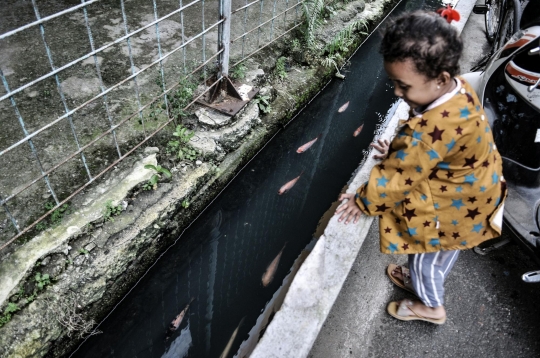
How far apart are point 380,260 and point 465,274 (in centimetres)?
62

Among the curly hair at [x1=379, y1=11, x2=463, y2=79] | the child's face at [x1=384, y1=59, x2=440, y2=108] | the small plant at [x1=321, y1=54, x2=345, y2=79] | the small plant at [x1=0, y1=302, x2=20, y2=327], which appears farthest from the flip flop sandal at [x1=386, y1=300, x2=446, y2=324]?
the small plant at [x1=321, y1=54, x2=345, y2=79]

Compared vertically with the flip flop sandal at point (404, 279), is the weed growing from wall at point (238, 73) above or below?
above

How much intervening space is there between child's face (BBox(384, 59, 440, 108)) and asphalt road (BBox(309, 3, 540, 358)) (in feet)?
4.75

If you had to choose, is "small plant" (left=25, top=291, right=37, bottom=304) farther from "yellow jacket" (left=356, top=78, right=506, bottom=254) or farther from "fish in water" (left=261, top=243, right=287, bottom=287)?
"yellow jacket" (left=356, top=78, right=506, bottom=254)

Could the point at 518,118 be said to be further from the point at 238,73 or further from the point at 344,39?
the point at 344,39

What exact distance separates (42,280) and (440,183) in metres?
2.26

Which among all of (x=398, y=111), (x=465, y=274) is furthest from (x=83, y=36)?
(x=465, y=274)

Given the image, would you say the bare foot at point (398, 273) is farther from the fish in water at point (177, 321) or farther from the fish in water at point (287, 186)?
the fish in water at point (177, 321)

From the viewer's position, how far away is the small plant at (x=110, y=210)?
264 centimetres

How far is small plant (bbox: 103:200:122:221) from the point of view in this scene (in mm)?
2641

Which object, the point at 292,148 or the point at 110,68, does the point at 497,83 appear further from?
the point at 110,68

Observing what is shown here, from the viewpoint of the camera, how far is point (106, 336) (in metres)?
2.70

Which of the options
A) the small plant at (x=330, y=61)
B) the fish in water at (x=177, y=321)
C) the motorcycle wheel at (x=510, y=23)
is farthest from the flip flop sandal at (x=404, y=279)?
the motorcycle wheel at (x=510, y=23)

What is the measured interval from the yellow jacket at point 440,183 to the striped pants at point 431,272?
0.14 metres
